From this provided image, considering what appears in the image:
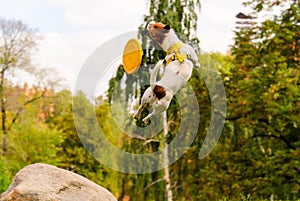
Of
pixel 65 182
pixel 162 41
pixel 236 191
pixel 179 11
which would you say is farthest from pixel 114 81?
pixel 162 41

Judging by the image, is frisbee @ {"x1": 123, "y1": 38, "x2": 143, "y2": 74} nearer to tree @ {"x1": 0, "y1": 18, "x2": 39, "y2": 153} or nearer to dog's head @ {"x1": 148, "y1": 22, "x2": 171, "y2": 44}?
dog's head @ {"x1": 148, "y1": 22, "x2": 171, "y2": 44}

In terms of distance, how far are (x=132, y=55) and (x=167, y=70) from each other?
37 cm

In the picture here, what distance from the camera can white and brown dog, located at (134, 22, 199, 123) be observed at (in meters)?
4.87

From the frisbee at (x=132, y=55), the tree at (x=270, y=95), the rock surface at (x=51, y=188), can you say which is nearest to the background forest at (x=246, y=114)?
the tree at (x=270, y=95)

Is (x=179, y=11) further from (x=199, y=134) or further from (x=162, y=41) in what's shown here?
(x=162, y=41)

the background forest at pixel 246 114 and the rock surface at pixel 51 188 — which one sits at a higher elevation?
the background forest at pixel 246 114

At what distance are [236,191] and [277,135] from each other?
5.96 ft

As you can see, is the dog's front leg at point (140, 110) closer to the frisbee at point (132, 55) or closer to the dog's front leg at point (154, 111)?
the dog's front leg at point (154, 111)

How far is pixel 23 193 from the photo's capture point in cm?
589

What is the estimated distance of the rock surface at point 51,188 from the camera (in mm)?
5895

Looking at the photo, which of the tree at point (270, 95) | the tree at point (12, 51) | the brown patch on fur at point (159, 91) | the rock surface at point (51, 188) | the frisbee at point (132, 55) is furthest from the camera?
the tree at point (12, 51)

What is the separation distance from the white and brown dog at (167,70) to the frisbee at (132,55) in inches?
6.6

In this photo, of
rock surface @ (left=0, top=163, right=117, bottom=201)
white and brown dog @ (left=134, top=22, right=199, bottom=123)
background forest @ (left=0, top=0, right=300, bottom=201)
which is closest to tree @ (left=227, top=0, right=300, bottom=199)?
background forest @ (left=0, top=0, right=300, bottom=201)

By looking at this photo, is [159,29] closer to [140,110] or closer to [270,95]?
[140,110]
